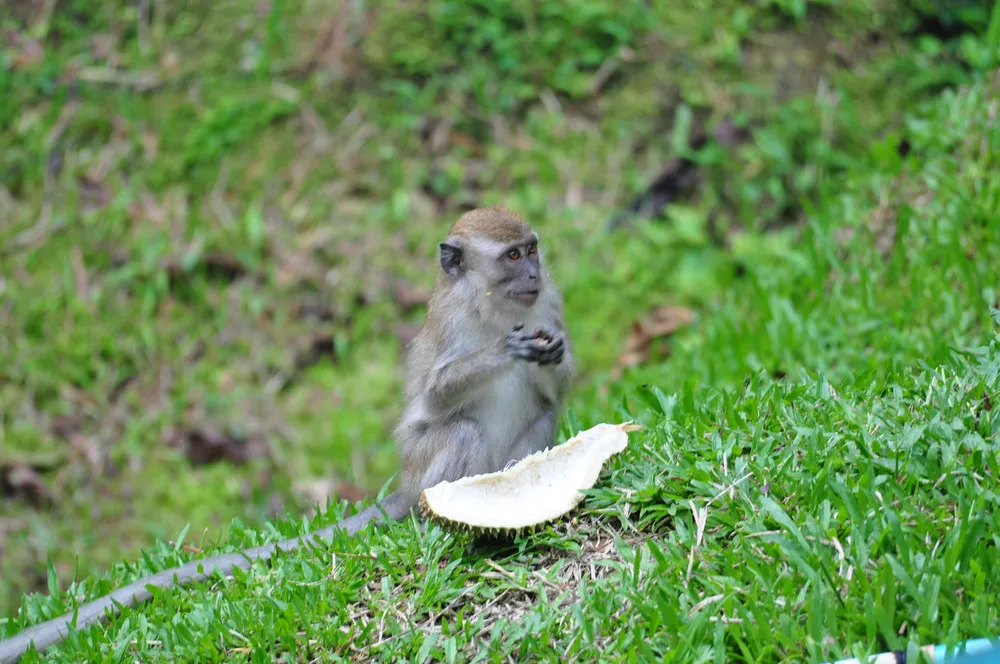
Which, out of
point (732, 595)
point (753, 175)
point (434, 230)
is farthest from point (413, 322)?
point (732, 595)

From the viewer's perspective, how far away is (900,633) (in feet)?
10.9

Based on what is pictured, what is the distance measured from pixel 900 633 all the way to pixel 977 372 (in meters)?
1.39

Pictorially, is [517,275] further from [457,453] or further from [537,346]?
[457,453]

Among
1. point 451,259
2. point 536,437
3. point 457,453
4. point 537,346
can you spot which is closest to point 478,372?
point 537,346

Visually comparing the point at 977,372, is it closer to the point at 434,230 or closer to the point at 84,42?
the point at 434,230

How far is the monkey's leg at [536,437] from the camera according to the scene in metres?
5.16

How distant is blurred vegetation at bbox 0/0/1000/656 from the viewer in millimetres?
7500

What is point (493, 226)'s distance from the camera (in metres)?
5.19

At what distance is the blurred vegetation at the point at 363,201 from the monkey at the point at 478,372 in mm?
1613

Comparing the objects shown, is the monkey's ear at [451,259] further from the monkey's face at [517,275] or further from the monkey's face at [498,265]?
the monkey's face at [517,275]

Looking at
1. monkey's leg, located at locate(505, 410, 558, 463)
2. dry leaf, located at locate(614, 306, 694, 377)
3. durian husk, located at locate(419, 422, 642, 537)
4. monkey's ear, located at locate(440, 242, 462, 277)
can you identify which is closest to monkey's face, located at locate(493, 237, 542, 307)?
monkey's ear, located at locate(440, 242, 462, 277)

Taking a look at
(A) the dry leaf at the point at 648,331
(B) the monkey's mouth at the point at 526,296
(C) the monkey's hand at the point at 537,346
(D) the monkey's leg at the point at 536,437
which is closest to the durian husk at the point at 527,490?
(C) the monkey's hand at the point at 537,346

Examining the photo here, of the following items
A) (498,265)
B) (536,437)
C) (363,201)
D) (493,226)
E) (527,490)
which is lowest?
(536,437)

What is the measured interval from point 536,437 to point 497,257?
89cm
